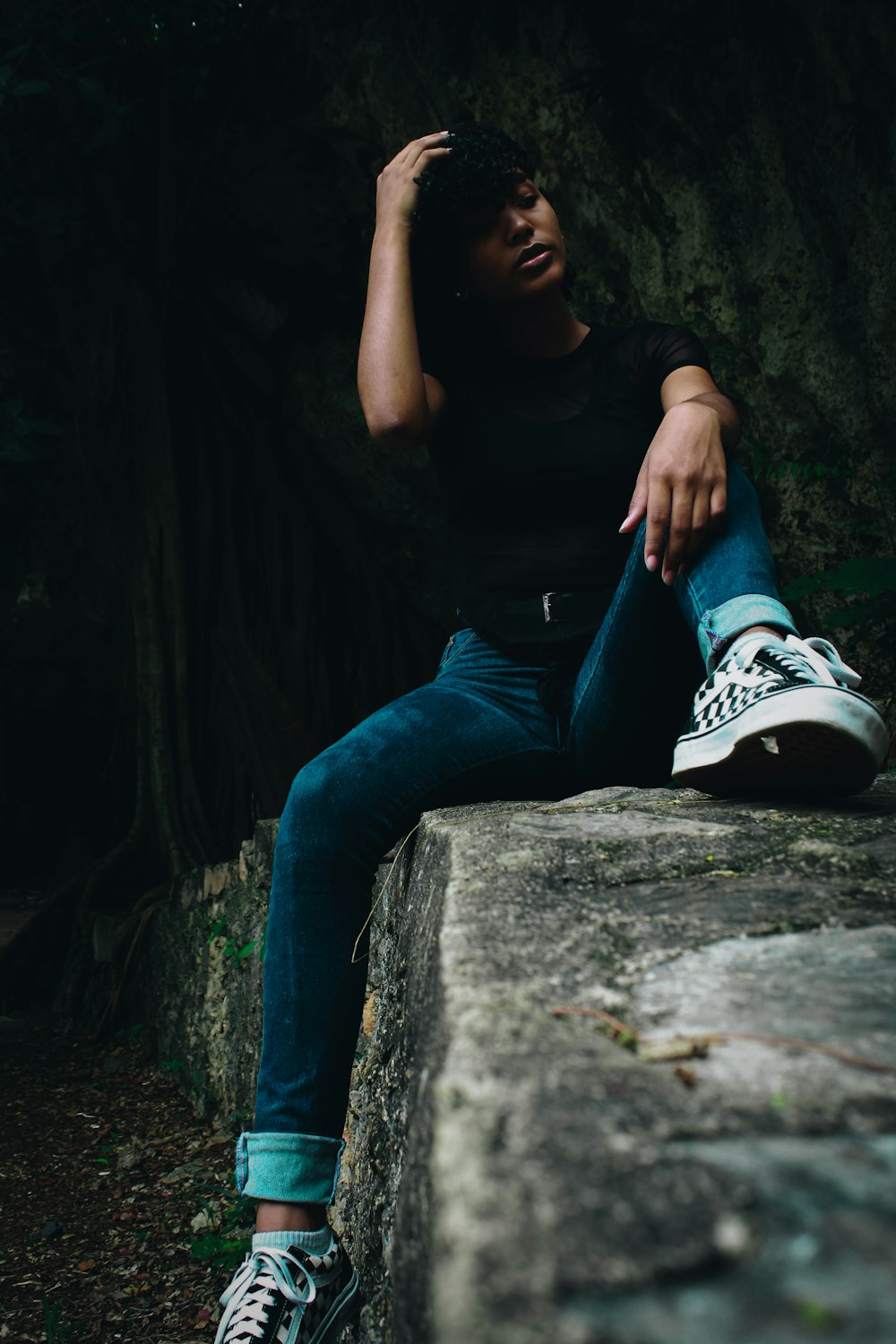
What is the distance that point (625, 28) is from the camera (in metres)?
2.66

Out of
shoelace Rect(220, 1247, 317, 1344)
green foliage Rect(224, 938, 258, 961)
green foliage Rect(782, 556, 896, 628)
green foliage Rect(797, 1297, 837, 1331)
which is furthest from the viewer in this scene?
green foliage Rect(224, 938, 258, 961)

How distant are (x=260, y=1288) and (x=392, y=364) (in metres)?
1.41

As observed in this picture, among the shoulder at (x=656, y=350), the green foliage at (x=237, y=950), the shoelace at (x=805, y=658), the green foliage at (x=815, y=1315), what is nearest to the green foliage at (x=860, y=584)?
the shoulder at (x=656, y=350)

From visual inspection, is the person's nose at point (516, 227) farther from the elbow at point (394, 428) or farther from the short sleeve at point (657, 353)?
the elbow at point (394, 428)

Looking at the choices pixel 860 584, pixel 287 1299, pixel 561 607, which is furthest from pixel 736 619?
pixel 860 584

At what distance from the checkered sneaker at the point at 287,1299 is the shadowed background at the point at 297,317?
1909 millimetres

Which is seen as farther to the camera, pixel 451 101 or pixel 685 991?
pixel 451 101

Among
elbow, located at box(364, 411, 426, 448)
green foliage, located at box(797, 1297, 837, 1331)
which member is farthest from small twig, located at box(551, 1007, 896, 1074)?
elbow, located at box(364, 411, 426, 448)

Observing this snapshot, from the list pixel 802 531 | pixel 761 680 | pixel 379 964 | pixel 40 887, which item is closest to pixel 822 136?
pixel 802 531

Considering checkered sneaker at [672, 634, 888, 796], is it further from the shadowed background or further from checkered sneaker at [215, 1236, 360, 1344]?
the shadowed background

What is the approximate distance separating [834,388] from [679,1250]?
2.84 metres

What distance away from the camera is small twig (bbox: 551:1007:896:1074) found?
528mm

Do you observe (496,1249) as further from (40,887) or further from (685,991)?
(40,887)

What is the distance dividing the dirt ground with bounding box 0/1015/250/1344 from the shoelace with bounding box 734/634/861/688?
1.65 m
